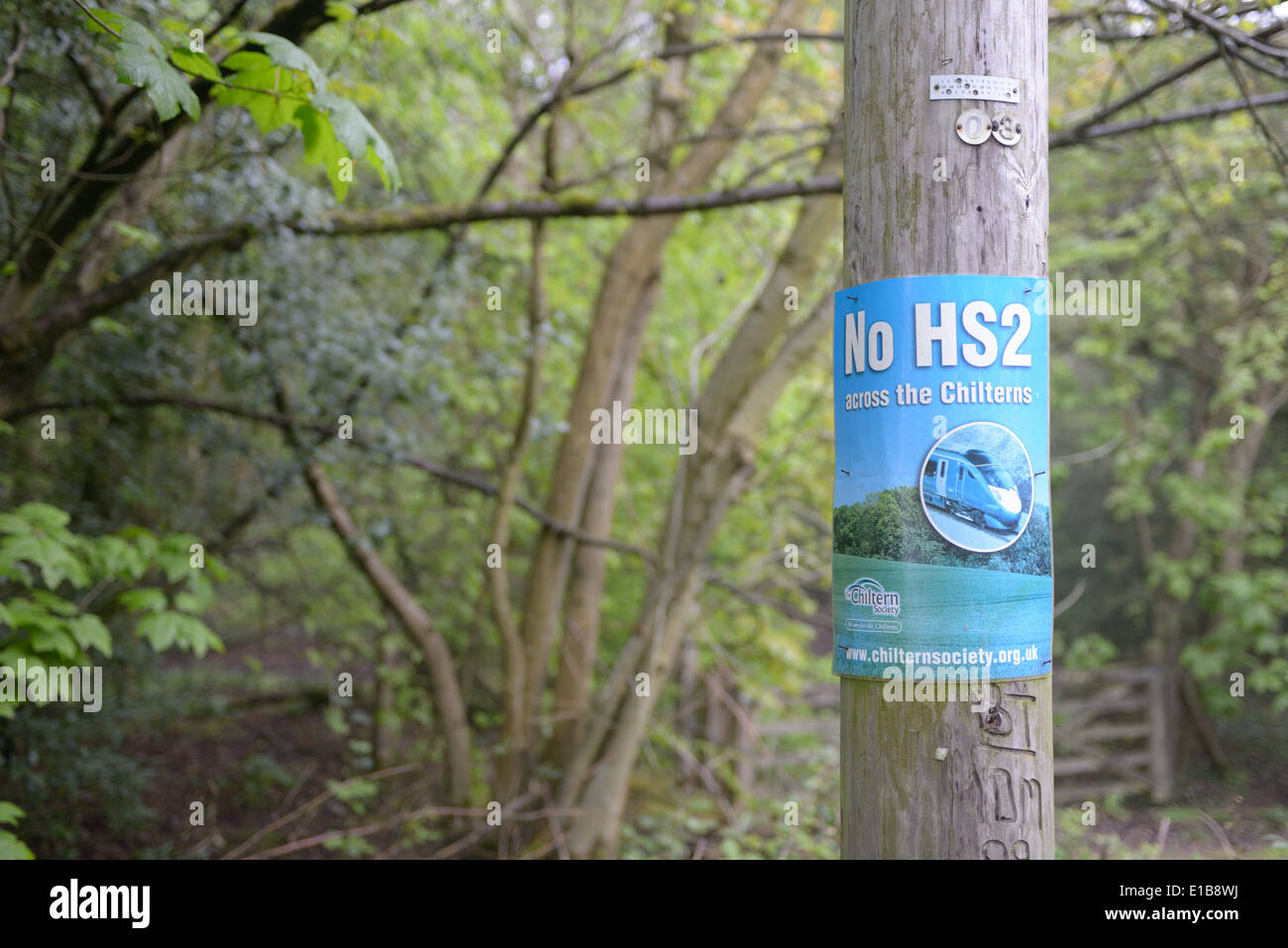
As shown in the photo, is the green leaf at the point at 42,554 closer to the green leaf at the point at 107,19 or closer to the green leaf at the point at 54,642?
the green leaf at the point at 54,642

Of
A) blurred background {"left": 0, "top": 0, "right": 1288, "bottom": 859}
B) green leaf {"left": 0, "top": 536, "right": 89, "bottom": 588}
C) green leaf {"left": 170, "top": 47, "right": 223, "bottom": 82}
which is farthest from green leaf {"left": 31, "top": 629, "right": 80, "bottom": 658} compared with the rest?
green leaf {"left": 170, "top": 47, "right": 223, "bottom": 82}

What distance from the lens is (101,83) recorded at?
170 inches

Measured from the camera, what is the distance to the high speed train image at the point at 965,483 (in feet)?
5.66

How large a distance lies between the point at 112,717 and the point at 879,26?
19.7 ft

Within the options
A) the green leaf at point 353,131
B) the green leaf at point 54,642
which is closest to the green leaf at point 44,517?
the green leaf at point 54,642

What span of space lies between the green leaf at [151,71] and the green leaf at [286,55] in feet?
0.73

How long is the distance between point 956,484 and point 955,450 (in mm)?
65

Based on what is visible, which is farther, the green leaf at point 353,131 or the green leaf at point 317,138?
the green leaf at point 317,138

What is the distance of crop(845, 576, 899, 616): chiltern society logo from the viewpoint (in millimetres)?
1758

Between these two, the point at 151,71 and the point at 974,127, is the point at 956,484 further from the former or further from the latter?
the point at 151,71

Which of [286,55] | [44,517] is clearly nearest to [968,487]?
[286,55]

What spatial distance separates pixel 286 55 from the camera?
2.36m
